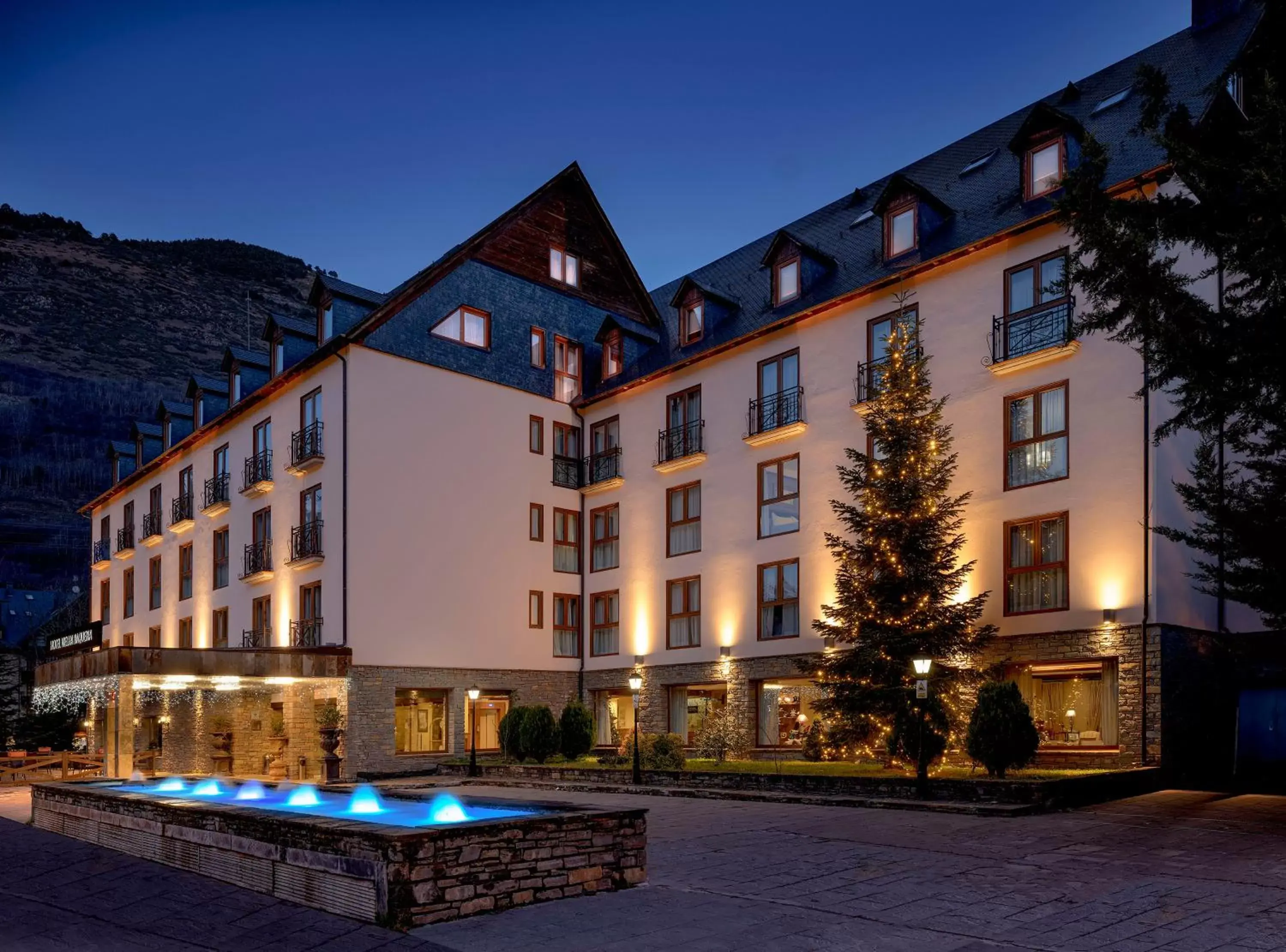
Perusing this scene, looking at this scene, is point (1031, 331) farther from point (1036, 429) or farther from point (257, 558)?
point (257, 558)

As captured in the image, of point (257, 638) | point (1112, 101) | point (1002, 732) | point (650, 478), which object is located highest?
point (1112, 101)

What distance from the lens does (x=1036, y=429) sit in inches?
880

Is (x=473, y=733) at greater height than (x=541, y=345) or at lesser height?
lesser

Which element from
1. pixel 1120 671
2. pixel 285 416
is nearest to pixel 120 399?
pixel 285 416

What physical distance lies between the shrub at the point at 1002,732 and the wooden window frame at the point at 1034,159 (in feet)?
33.1

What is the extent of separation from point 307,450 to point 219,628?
880 centimetres

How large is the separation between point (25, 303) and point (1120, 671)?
94070 millimetres

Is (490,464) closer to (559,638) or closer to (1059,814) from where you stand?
(559,638)

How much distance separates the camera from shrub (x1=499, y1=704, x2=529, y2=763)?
28266 millimetres

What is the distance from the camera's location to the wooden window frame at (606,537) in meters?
32.2

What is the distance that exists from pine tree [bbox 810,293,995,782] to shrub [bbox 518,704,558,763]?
847 centimetres

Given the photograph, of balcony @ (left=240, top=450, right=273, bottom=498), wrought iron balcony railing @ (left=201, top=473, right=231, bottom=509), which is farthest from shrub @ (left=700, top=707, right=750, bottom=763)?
wrought iron balcony railing @ (left=201, top=473, right=231, bottom=509)

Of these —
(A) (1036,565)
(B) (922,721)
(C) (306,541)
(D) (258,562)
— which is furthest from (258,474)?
(B) (922,721)

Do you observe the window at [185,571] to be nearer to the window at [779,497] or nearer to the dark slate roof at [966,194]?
the dark slate roof at [966,194]
